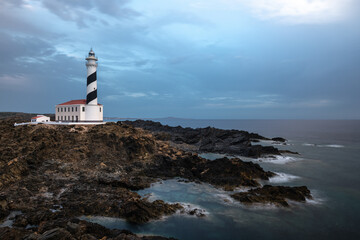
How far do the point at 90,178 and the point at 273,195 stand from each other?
16.4 metres

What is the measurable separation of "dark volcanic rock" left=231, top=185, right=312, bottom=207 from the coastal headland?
76mm

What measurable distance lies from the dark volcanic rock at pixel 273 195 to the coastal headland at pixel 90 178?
0.25 feet

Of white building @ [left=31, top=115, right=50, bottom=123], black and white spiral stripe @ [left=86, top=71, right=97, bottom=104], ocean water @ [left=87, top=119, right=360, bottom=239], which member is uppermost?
black and white spiral stripe @ [left=86, top=71, right=97, bottom=104]

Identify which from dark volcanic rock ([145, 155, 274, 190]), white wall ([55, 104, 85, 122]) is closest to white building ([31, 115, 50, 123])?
white wall ([55, 104, 85, 122])

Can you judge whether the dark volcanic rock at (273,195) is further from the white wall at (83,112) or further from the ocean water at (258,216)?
the white wall at (83,112)

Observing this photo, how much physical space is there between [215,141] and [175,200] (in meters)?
32.1

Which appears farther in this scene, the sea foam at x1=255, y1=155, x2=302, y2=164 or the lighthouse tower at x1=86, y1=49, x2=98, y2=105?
the lighthouse tower at x1=86, y1=49, x2=98, y2=105

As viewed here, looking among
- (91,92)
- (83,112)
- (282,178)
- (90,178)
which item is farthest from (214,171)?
(91,92)

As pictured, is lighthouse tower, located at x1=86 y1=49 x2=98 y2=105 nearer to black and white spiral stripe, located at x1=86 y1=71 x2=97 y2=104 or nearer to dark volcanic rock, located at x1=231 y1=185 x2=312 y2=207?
black and white spiral stripe, located at x1=86 y1=71 x2=97 y2=104

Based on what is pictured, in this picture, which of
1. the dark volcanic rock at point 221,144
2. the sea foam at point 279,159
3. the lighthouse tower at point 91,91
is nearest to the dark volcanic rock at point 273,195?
the sea foam at point 279,159

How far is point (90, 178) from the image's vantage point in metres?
20.9

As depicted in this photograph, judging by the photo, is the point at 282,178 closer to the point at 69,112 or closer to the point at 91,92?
the point at 91,92

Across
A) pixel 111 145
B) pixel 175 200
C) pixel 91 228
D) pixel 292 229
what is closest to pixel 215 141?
pixel 111 145

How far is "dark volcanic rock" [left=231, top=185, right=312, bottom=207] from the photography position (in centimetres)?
1720
